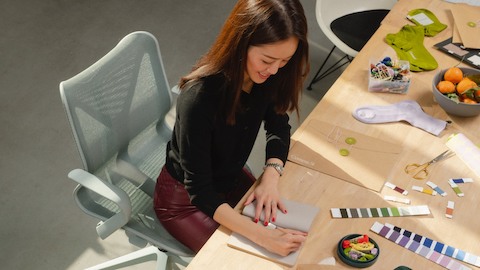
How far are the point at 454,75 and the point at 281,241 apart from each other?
1.01m

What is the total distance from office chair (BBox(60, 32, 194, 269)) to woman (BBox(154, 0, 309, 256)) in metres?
0.12

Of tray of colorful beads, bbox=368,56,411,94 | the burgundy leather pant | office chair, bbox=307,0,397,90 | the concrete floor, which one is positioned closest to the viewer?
the burgundy leather pant

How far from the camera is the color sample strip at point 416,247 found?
1.68 metres

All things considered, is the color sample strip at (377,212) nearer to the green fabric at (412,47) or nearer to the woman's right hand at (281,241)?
the woman's right hand at (281,241)

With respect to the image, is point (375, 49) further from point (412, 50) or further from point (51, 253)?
point (51, 253)

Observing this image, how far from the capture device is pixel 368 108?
217 cm

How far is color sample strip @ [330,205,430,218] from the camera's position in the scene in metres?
1.80

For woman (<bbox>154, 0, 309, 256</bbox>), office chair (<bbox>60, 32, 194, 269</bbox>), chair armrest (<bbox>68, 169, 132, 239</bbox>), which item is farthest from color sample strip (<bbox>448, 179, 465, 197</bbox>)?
chair armrest (<bbox>68, 169, 132, 239</bbox>)

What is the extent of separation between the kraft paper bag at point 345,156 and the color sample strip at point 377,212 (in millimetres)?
88

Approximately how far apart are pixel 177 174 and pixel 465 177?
3.25 ft

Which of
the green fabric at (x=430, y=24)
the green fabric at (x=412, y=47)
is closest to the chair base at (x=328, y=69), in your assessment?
the green fabric at (x=430, y=24)

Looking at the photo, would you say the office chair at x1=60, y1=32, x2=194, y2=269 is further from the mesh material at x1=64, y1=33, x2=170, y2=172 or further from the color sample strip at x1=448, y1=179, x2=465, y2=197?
the color sample strip at x1=448, y1=179, x2=465, y2=197

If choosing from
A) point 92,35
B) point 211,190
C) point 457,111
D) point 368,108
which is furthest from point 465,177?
point 92,35

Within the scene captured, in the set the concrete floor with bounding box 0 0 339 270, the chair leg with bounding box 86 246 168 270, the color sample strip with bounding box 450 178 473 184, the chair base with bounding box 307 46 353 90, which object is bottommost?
the chair base with bounding box 307 46 353 90
